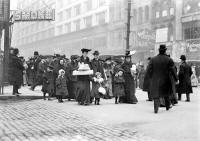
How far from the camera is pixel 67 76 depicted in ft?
45.9

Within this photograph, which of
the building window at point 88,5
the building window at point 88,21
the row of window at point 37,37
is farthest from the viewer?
the row of window at point 37,37

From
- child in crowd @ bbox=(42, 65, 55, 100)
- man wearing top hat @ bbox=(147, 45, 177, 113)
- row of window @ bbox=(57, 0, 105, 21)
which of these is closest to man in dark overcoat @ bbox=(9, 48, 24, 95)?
child in crowd @ bbox=(42, 65, 55, 100)

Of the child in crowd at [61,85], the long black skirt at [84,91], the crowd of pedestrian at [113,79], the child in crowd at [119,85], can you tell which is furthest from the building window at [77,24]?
the long black skirt at [84,91]

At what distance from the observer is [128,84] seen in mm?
13141

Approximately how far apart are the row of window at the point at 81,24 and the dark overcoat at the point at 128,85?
40246mm

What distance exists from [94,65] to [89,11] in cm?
4643

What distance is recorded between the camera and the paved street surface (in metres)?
7.06

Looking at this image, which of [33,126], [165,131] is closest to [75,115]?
[33,126]

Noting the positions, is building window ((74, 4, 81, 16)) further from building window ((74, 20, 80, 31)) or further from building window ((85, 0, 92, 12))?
building window ((85, 0, 92, 12))

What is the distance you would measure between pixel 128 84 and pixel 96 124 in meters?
4.83

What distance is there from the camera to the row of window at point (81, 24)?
54.1 metres

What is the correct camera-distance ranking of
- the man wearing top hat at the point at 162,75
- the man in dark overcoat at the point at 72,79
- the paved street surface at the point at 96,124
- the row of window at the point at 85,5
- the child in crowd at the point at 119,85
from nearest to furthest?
1. the paved street surface at the point at 96,124
2. the man wearing top hat at the point at 162,75
3. the child in crowd at the point at 119,85
4. the man in dark overcoat at the point at 72,79
5. the row of window at the point at 85,5

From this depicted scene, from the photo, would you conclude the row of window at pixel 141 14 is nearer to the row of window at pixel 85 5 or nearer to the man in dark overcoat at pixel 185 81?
the row of window at pixel 85 5

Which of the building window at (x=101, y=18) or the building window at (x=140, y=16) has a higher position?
the building window at (x=101, y=18)
